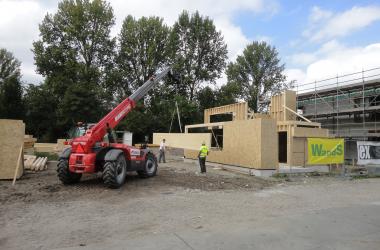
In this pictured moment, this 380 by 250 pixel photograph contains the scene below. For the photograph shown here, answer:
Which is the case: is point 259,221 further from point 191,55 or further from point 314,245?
point 191,55

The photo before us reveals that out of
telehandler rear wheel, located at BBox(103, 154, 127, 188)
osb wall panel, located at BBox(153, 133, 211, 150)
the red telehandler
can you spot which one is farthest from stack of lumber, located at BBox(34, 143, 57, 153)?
telehandler rear wheel, located at BBox(103, 154, 127, 188)

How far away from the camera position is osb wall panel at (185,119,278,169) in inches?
699

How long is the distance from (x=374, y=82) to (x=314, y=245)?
28.3 m

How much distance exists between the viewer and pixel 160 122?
4322cm

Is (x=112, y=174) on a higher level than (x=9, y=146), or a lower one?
lower

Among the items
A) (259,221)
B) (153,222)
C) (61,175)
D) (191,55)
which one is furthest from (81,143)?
(191,55)

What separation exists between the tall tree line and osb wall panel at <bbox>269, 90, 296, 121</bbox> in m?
19.2

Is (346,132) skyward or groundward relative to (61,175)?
skyward

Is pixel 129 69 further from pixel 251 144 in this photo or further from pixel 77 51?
pixel 251 144

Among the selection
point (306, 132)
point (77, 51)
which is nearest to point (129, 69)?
point (77, 51)

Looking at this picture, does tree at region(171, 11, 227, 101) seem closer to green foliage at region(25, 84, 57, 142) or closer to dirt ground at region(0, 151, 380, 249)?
green foliage at region(25, 84, 57, 142)

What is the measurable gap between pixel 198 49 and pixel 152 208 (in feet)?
136

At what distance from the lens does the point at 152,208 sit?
32.0 feet

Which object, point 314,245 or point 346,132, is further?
point 346,132
